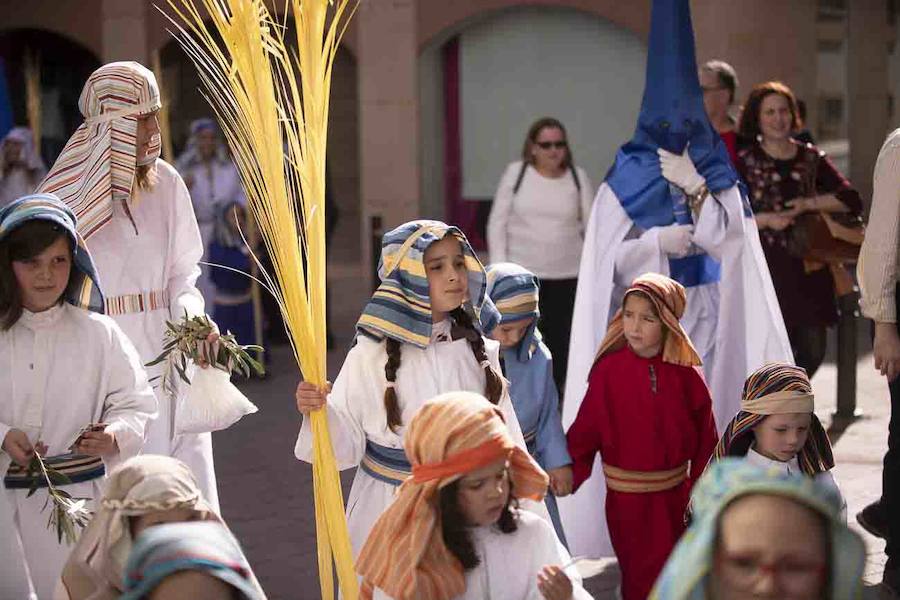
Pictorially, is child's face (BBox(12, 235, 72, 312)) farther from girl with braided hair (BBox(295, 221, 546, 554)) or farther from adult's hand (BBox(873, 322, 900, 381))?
adult's hand (BBox(873, 322, 900, 381))

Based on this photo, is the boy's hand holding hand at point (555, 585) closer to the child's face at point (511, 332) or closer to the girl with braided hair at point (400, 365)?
the girl with braided hair at point (400, 365)

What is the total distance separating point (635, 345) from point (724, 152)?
1732 mm

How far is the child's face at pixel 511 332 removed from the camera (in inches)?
248

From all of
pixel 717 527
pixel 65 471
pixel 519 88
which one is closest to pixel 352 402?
pixel 65 471

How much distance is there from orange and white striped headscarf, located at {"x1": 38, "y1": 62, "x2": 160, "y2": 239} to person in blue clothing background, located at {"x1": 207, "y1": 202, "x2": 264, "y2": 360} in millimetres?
6027

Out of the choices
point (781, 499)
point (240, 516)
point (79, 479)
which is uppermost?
point (781, 499)

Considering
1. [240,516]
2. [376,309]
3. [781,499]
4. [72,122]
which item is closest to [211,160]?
[240,516]

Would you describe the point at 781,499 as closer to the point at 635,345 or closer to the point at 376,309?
the point at 376,309

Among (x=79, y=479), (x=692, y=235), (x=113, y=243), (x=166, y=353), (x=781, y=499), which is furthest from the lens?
(x=692, y=235)

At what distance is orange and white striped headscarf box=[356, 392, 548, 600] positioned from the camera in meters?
4.00

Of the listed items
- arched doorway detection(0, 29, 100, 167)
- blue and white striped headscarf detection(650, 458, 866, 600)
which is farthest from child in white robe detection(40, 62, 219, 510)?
arched doorway detection(0, 29, 100, 167)

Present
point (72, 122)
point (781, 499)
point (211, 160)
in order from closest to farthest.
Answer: point (781, 499) < point (211, 160) < point (72, 122)

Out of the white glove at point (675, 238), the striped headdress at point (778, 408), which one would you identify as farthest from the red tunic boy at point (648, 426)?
the white glove at point (675, 238)

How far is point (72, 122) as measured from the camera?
17.8 meters
